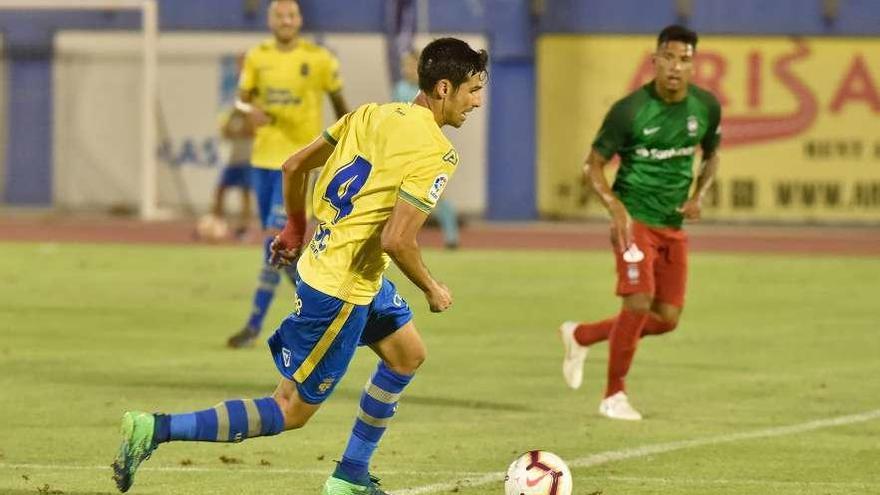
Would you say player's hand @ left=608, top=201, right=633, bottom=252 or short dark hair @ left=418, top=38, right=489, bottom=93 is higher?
short dark hair @ left=418, top=38, right=489, bottom=93

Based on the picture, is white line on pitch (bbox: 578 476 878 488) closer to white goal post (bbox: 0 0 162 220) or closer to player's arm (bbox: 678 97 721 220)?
player's arm (bbox: 678 97 721 220)

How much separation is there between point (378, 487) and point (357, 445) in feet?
0.80

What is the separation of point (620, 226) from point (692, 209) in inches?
22.0

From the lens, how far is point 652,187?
37.1ft

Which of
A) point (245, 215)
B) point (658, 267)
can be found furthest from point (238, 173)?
point (658, 267)

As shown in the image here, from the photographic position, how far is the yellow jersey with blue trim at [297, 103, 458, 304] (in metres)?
7.73

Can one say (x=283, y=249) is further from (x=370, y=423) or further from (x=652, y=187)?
(x=652, y=187)

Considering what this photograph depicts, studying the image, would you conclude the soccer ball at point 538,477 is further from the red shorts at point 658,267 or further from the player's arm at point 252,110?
the player's arm at point 252,110

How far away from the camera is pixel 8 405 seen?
11156mm

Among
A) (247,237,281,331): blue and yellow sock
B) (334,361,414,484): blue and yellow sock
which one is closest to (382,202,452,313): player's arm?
(334,361,414,484): blue and yellow sock

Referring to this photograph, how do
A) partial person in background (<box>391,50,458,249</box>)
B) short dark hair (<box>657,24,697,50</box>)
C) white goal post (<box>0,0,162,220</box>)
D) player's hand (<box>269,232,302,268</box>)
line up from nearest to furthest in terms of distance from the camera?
player's hand (<box>269,232,302,268</box>), short dark hair (<box>657,24,697,50</box>), partial person in background (<box>391,50,458,249</box>), white goal post (<box>0,0,162,220</box>)

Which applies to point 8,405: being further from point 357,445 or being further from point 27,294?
point 27,294

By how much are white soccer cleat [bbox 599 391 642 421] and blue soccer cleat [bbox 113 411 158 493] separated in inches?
157

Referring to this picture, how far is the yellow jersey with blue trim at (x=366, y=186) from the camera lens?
7727mm
